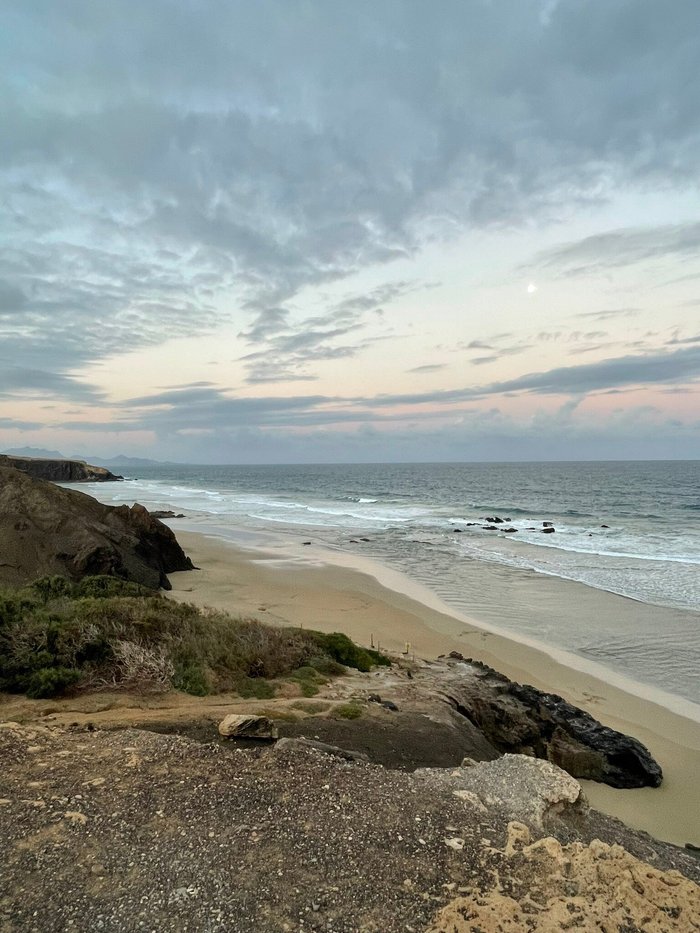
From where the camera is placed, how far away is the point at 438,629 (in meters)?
15.7

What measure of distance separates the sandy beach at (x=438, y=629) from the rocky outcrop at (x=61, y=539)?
1923 millimetres

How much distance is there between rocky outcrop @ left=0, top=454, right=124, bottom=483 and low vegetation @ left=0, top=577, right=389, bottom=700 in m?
89.0

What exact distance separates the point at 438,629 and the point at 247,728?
32.0ft

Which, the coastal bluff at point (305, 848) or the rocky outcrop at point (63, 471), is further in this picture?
the rocky outcrop at point (63, 471)

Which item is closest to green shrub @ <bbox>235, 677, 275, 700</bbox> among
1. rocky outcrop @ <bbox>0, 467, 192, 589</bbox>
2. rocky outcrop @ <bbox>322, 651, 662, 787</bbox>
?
rocky outcrop @ <bbox>322, 651, 662, 787</bbox>

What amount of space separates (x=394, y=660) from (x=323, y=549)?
18109 millimetres

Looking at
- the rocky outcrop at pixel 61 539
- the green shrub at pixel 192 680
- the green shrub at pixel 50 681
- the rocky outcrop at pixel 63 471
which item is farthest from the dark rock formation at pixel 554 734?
the rocky outcrop at pixel 63 471

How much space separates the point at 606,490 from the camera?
7856cm

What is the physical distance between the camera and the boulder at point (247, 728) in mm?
6758

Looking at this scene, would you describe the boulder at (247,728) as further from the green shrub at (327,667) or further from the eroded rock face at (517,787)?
the green shrub at (327,667)

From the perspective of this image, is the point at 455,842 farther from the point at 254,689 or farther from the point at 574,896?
the point at 254,689

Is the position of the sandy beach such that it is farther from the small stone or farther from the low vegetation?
the small stone

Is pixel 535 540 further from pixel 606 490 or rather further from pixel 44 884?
pixel 606 490

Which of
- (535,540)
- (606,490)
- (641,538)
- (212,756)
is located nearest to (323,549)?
(535,540)
